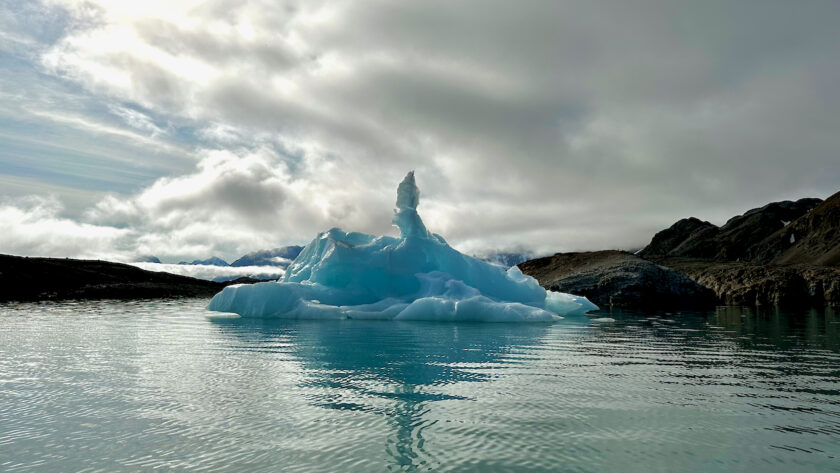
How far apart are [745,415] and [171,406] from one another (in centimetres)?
858

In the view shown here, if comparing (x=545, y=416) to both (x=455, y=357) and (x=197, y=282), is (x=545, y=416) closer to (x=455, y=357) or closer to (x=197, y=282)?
(x=455, y=357)

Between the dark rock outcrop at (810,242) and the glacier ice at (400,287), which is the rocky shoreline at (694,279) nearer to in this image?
the dark rock outcrop at (810,242)

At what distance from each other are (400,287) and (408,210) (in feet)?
16.6

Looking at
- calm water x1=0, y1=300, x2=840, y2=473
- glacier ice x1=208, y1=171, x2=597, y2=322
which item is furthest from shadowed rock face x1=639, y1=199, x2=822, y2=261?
calm water x1=0, y1=300, x2=840, y2=473

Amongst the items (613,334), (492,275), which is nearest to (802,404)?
(613,334)

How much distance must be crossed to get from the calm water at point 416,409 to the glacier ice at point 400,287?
11.4 meters

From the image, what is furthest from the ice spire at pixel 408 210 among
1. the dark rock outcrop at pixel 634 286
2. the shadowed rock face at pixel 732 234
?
the shadowed rock face at pixel 732 234

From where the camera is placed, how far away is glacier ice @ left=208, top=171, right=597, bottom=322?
25.9m

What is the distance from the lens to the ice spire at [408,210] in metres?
31.3

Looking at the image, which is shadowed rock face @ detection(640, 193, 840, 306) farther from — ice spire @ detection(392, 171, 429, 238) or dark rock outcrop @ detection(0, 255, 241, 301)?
dark rock outcrop @ detection(0, 255, 241, 301)

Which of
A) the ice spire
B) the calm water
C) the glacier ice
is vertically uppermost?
the ice spire

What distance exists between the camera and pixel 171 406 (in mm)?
7543

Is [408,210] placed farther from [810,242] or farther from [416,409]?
[810,242]

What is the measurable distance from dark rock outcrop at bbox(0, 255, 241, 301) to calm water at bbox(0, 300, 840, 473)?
73.3 meters
